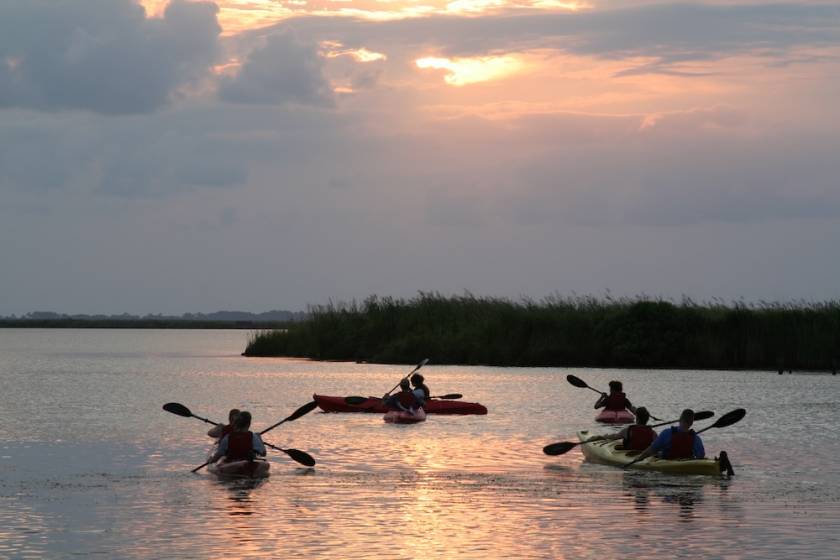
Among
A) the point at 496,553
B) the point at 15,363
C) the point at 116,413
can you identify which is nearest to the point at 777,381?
the point at 116,413

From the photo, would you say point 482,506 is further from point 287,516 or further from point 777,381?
point 777,381

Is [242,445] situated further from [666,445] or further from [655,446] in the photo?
[666,445]

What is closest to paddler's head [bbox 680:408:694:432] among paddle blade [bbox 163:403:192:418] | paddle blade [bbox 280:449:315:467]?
paddle blade [bbox 280:449:315:467]

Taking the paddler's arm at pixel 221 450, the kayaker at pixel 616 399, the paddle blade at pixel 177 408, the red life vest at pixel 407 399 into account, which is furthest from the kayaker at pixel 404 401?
the paddler's arm at pixel 221 450

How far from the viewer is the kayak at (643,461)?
69.3 ft

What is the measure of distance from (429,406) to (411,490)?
14630mm

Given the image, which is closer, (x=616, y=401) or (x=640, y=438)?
(x=640, y=438)

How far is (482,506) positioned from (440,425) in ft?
46.5

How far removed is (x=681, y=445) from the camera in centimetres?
2138

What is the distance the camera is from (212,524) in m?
16.7

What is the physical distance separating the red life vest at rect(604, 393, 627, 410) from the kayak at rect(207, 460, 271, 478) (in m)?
11.5

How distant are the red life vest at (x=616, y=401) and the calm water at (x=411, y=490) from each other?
117cm

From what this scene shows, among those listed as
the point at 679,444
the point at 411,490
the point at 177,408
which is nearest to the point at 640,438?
the point at 679,444

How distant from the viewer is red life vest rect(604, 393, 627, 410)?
3092cm
